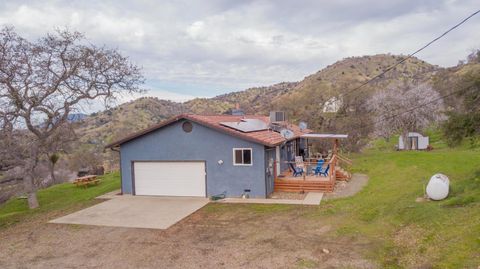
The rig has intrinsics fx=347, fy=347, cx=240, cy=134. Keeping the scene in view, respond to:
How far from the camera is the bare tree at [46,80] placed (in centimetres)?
1591

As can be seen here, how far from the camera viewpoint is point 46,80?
17047 mm

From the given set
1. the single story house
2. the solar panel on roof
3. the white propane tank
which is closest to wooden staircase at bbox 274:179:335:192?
the single story house

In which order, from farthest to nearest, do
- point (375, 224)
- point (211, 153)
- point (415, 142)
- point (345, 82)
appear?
point (345, 82) < point (415, 142) < point (211, 153) < point (375, 224)

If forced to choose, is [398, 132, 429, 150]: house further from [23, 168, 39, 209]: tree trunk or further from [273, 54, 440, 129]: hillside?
[23, 168, 39, 209]: tree trunk

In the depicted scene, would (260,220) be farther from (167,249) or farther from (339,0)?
(339,0)

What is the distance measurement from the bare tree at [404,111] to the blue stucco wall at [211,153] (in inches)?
858

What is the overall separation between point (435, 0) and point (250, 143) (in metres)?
9.34

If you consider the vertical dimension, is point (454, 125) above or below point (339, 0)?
below

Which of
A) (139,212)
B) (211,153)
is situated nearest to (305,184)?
(211,153)

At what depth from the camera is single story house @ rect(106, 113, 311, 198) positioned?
15641mm

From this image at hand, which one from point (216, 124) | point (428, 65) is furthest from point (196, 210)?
point (428, 65)

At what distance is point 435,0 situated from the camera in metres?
13.5

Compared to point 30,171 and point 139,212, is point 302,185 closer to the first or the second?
point 139,212

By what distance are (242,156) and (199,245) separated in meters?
6.58
